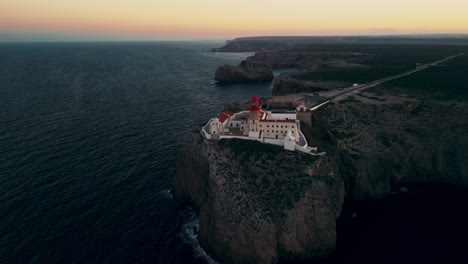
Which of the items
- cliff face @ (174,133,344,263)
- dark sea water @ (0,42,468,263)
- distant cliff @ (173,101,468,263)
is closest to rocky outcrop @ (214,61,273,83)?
dark sea water @ (0,42,468,263)

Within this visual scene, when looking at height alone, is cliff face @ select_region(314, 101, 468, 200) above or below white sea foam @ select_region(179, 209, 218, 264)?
above

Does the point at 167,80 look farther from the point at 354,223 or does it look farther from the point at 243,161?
the point at 354,223

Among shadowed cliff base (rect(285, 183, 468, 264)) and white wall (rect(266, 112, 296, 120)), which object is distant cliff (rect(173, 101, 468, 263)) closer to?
shadowed cliff base (rect(285, 183, 468, 264))

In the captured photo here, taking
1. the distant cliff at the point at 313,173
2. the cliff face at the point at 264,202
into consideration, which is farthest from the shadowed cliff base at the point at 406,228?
the cliff face at the point at 264,202

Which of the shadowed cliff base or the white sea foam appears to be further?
the white sea foam

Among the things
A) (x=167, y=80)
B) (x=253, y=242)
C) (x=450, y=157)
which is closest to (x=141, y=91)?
(x=167, y=80)

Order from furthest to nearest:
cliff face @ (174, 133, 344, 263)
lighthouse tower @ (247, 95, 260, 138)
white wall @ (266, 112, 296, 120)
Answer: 1. white wall @ (266, 112, 296, 120)
2. lighthouse tower @ (247, 95, 260, 138)
3. cliff face @ (174, 133, 344, 263)
